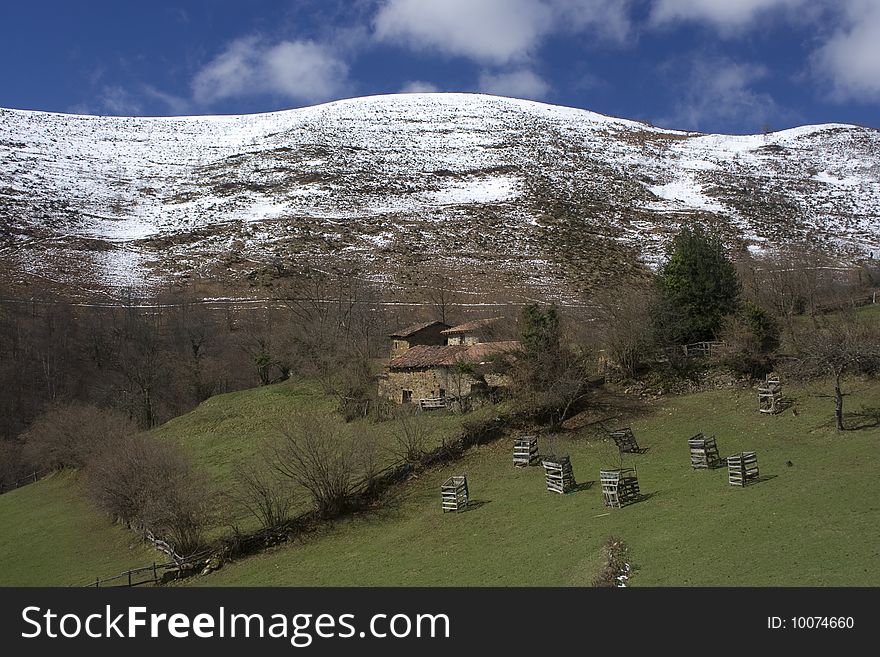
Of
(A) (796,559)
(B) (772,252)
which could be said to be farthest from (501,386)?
(B) (772,252)

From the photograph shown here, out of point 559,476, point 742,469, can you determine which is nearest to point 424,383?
point 559,476

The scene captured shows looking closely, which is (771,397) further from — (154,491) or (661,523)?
(154,491)

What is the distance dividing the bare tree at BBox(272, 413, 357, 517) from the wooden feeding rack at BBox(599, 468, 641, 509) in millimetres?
11342

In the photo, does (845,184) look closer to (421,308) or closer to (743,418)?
(421,308)

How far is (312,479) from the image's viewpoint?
91.1 ft

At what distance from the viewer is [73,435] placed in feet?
147

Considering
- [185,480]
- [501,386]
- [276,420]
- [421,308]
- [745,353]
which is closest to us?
[185,480]

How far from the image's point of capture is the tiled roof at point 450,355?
39862 millimetres

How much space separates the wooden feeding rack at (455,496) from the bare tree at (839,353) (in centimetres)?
1551

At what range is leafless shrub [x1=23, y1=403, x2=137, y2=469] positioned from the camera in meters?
43.8

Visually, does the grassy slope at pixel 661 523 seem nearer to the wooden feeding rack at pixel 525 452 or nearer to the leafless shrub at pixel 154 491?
the wooden feeding rack at pixel 525 452

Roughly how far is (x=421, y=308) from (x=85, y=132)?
375ft

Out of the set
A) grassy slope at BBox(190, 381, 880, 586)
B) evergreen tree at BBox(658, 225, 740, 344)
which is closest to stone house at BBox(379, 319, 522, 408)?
grassy slope at BBox(190, 381, 880, 586)

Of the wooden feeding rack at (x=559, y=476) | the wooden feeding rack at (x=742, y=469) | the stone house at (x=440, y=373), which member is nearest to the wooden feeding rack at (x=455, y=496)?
the wooden feeding rack at (x=559, y=476)
